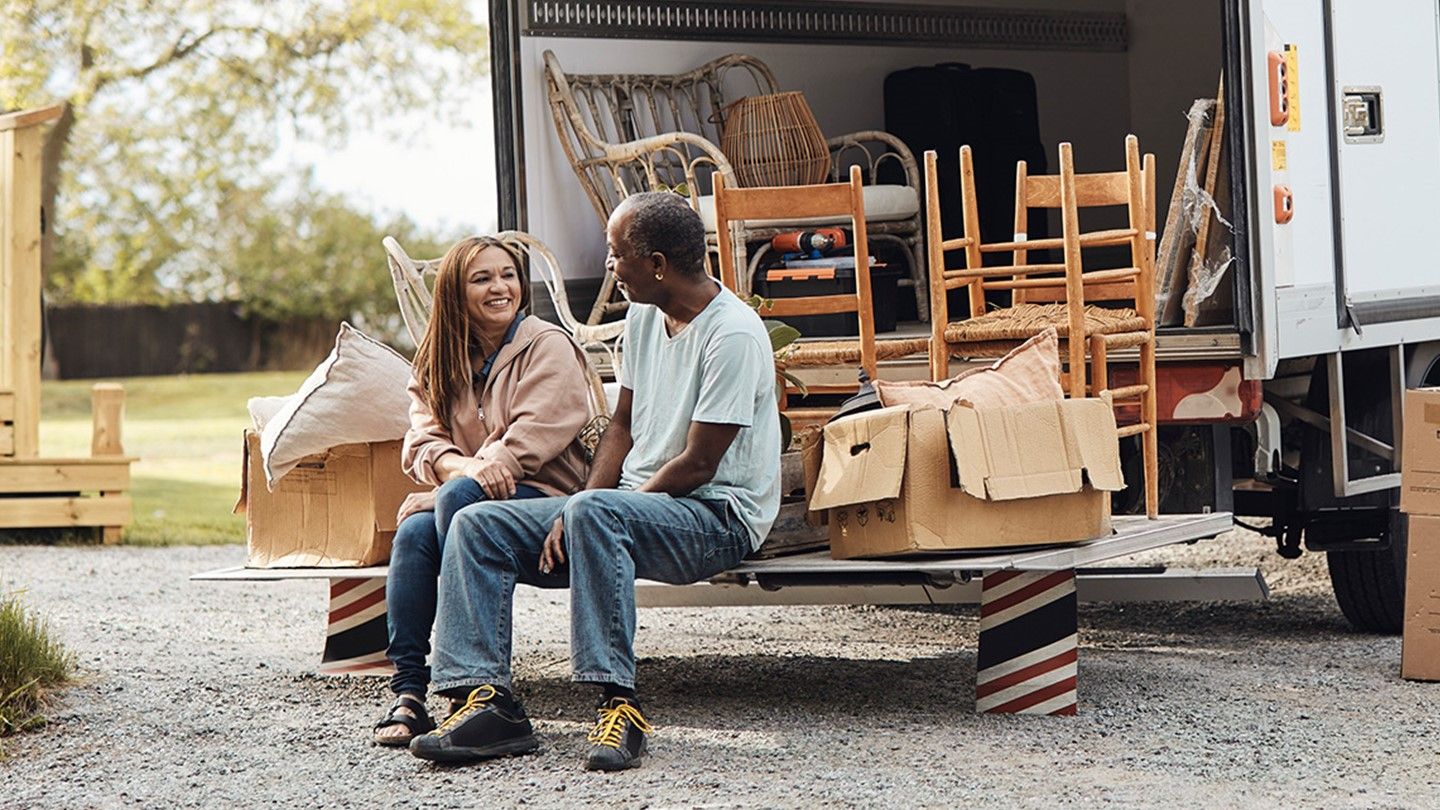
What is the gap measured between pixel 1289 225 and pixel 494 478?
2369mm

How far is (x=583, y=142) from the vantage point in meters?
6.97

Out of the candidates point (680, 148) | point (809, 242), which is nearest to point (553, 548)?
point (809, 242)

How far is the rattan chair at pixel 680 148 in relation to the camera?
691 cm

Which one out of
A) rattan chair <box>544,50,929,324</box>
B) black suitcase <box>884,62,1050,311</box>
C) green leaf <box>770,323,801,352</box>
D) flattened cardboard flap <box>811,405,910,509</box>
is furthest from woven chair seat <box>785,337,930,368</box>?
black suitcase <box>884,62,1050,311</box>

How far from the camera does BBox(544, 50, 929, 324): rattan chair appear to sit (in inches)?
272

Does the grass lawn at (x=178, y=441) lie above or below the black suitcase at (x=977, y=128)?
below

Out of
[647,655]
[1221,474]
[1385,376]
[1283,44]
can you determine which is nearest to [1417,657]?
[1221,474]

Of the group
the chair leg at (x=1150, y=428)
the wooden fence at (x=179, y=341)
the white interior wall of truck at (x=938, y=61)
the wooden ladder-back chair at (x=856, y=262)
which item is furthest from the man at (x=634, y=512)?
the wooden fence at (x=179, y=341)

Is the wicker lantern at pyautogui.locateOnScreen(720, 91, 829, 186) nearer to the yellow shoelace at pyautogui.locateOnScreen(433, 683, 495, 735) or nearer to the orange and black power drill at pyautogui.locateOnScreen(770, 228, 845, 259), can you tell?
the orange and black power drill at pyautogui.locateOnScreen(770, 228, 845, 259)

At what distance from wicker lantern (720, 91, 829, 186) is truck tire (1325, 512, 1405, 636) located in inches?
100.0

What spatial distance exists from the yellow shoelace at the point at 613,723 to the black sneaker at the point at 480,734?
0.18m

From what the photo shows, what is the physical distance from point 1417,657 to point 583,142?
10.7ft

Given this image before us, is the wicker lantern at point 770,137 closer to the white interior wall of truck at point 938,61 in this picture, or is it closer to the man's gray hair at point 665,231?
the white interior wall of truck at point 938,61

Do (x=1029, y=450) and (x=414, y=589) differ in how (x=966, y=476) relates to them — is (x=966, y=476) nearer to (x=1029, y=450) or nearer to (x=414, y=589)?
(x=1029, y=450)
